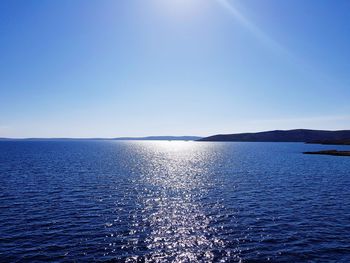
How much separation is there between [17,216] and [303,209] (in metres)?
39.5

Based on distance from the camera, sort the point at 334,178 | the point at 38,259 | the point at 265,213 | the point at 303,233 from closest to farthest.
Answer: the point at 38,259
the point at 303,233
the point at 265,213
the point at 334,178

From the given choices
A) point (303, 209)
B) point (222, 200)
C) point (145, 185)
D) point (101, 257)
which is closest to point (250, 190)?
point (222, 200)

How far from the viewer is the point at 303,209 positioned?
131ft

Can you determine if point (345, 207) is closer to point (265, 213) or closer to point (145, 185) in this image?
point (265, 213)

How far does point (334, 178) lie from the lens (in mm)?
68500

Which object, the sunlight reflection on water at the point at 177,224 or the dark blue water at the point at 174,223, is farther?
the sunlight reflection on water at the point at 177,224

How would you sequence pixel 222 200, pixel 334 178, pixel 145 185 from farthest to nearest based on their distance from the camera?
pixel 334 178 → pixel 145 185 → pixel 222 200

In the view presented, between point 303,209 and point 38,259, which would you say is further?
point 303,209

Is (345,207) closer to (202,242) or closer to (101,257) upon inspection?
(202,242)

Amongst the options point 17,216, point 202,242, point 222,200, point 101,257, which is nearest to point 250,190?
point 222,200

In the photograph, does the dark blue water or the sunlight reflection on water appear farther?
the sunlight reflection on water

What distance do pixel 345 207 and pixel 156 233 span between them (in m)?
29.3

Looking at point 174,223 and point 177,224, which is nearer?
point 177,224

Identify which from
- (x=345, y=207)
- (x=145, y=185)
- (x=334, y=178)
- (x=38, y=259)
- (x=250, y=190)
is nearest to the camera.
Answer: (x=38, y=259)
